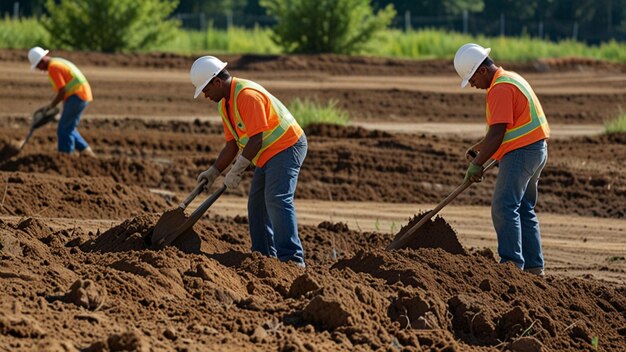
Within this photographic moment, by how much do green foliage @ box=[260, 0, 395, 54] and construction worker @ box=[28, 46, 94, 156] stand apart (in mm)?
17699

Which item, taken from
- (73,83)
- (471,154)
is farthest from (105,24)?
(471,154)

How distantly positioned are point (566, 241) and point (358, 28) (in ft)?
75.4

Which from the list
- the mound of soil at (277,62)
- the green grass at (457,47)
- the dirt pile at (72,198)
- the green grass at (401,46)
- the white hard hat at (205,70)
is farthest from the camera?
the green grass at (457,47)

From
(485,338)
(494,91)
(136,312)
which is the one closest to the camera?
(136,312)

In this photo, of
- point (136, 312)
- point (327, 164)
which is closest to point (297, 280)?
point (136, 312)

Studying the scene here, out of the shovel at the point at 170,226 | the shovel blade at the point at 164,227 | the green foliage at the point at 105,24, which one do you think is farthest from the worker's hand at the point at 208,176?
the green foliage at the point at 105,24

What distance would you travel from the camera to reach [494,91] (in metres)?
9.21

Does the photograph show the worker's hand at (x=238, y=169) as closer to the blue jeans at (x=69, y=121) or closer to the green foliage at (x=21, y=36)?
the blue jeans at (x=69, y=121)

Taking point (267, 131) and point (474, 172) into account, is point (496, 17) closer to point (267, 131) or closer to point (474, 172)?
point (474, 172)

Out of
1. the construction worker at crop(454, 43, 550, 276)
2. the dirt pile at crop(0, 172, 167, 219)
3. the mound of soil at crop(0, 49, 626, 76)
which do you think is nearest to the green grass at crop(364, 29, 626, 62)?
the mound of soil at crop(0, 49, 626, 76)

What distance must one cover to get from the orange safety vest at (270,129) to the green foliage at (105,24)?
2359 cm

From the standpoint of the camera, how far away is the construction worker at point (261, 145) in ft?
29.9

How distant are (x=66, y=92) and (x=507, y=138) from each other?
8.96 m

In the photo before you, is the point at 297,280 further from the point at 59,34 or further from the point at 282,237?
the point at 59,34
